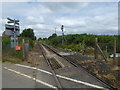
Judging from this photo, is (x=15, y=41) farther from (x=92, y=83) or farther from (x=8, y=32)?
(x=92, y=83)

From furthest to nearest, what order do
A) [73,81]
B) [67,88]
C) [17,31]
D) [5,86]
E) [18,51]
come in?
[17,31] < [18,51] < [73,81] < [5,86] < [67,88]

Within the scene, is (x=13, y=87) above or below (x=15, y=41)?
below

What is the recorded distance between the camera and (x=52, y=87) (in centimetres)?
473

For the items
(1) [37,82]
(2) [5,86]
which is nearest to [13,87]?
(2) [5,86]

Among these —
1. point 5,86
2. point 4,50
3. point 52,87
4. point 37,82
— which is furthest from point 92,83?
point 4,50

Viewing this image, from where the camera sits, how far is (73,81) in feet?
17.6

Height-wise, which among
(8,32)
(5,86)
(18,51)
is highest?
(8,32)

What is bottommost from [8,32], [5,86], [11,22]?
[5,86]

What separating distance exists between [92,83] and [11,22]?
32.9 ft

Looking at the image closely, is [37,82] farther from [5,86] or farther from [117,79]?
[117,79]

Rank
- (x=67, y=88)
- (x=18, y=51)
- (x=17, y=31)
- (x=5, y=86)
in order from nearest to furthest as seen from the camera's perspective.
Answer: (x=67, y=88), (x=5, y=86), (x=18, y=51), (x=17, y=31)

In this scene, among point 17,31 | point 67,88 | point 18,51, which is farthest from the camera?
point 17,31

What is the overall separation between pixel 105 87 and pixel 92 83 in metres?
0.54

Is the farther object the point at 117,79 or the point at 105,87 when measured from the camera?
the point at 117,79
